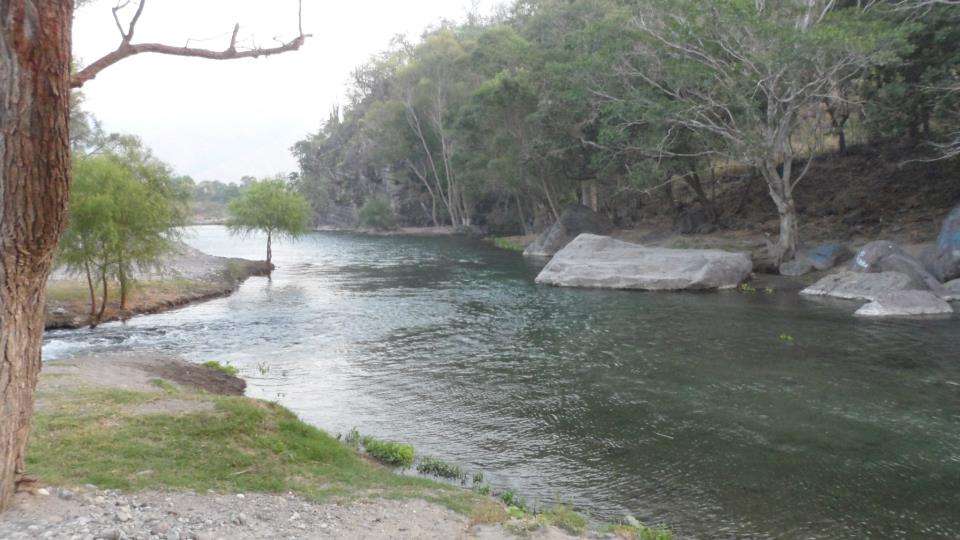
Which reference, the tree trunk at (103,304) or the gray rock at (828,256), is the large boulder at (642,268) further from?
the tree trunk at (103,304)

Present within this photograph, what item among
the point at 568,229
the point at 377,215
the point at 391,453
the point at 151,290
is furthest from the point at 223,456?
the point at 377,215

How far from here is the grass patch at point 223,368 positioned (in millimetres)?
19422

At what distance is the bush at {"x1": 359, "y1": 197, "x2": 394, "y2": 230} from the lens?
307 feet

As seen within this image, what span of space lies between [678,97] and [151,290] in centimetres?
2696

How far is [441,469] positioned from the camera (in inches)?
486

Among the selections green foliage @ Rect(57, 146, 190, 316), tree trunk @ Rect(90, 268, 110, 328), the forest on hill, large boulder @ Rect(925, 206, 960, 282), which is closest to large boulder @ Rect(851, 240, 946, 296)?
large boulder @ Rect(925, 206, 960, 282)

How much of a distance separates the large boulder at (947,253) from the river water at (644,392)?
5002 millimetres

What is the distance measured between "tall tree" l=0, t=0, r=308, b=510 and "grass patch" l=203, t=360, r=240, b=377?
11.9 m

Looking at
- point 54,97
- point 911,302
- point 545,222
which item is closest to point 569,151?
point 545,222

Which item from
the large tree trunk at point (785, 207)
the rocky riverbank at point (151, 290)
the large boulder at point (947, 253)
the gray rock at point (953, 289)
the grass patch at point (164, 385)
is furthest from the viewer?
the large tree trunk at point (785, 207)

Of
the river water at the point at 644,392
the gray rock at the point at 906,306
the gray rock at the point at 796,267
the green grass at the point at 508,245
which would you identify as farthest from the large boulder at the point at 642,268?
the green grass at the point at 508,245

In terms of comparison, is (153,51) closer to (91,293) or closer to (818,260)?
(91,293)

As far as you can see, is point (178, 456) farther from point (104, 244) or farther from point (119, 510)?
point (104, 244)

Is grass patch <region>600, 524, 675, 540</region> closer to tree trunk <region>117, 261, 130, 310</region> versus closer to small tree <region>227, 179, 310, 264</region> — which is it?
tree trunk <region>117, 261, 130, 310</region>
